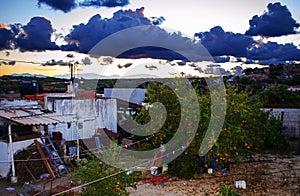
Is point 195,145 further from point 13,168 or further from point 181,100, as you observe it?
point 13,168

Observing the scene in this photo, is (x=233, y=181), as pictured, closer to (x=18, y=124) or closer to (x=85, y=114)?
(x=18, y=124)

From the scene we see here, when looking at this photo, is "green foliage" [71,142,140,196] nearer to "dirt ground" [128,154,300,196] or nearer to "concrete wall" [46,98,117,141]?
"dirt ground" [128,154,300,196]

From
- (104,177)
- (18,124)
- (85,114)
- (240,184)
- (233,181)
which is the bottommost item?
(233,181)

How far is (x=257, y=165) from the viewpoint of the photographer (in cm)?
1041

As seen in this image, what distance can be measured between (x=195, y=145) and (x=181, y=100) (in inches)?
61.4

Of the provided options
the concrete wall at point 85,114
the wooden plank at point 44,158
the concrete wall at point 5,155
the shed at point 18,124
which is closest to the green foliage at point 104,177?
the wooden plank at point 44,158

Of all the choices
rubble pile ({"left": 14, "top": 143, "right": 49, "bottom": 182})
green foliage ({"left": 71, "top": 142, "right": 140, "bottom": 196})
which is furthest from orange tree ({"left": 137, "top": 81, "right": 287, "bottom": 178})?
rubble pile ({"left": 14, "top": 143, "right": 49, "bottom": 182})

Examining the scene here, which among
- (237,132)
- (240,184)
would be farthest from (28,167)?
(237,132)

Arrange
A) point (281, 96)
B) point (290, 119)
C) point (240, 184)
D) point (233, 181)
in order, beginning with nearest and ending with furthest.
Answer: point (240, 184) < point (233, 181) < point (290, 119) < point (281, 96)

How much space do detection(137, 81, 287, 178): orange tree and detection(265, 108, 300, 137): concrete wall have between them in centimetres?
497

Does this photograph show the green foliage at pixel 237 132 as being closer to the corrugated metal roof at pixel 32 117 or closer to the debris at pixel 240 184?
the debris at pixel 240 184

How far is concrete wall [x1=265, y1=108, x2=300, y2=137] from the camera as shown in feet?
47.9

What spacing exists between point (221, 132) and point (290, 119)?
25.4 feet

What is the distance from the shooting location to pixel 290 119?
1474cm
